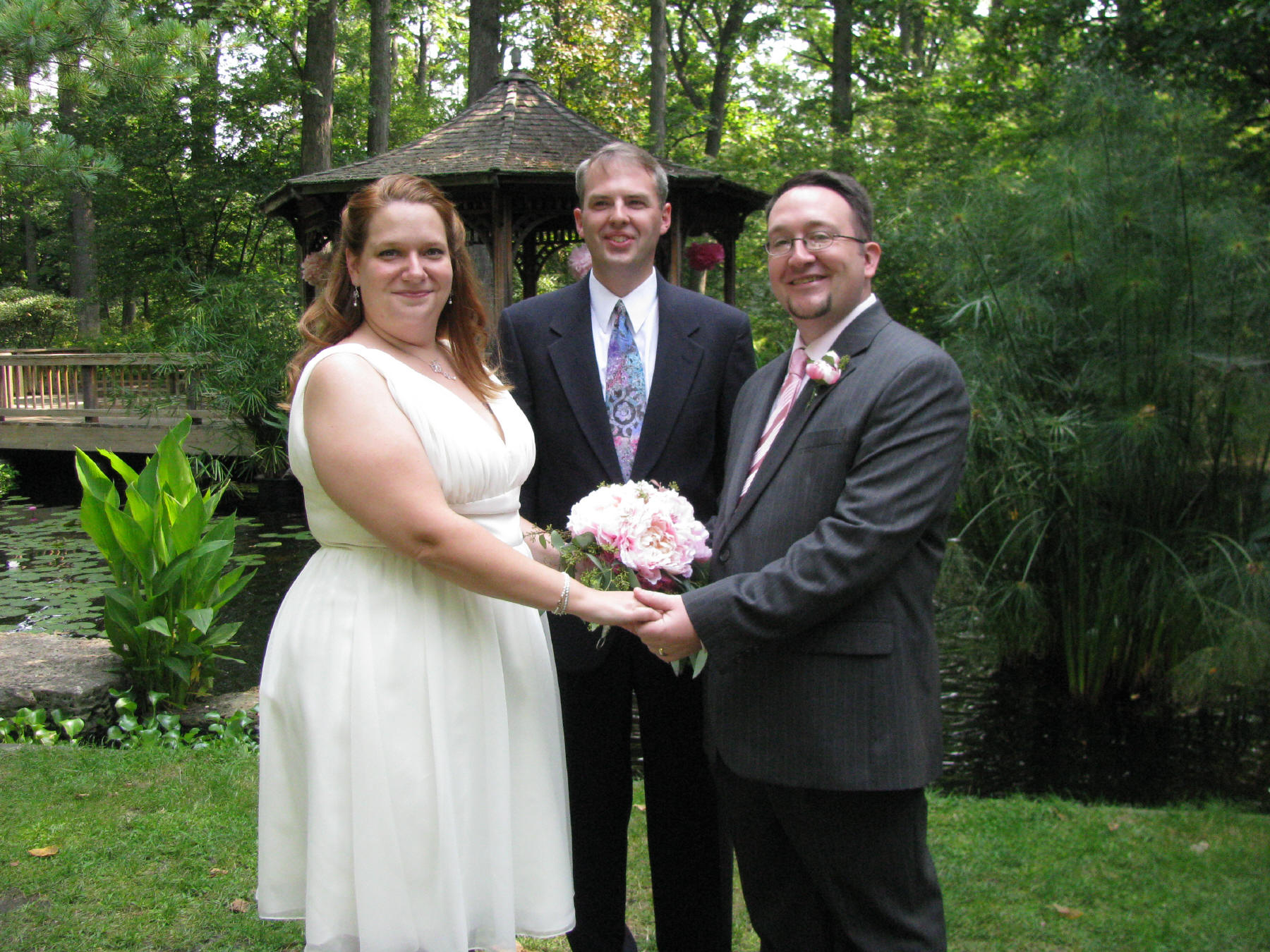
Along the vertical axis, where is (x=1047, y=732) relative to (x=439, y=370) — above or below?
below

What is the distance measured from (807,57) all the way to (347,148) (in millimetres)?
10836

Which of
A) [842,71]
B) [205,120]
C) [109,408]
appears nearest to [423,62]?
[205,120]

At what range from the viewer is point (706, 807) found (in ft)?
10.1

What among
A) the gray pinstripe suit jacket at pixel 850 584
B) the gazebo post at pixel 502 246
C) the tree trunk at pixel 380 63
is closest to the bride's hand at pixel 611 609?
the gray pinstripe suit jacket at pixel 850 584

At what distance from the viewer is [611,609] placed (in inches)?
96.3

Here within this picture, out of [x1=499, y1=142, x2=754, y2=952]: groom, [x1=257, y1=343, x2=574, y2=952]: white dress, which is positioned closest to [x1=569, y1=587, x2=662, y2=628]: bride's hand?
[x1=257, y1=343, x2=574, y2=952]: white dress

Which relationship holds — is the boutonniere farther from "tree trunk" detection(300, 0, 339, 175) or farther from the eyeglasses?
"tree trunk" detection(300, 0, 339, 175)

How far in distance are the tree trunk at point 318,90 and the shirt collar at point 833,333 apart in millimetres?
16577

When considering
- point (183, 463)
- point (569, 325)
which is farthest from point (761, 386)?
point (183, 463)

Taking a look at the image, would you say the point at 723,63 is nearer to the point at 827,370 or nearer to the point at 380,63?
the point at 380,63

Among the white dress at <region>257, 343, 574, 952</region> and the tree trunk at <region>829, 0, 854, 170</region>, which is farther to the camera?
the tree trunk at <region>829, 0, 854, 170</region>

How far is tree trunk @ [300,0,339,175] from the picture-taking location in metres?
17.3

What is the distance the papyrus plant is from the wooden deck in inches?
375

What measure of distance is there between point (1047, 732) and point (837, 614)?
4.95m
